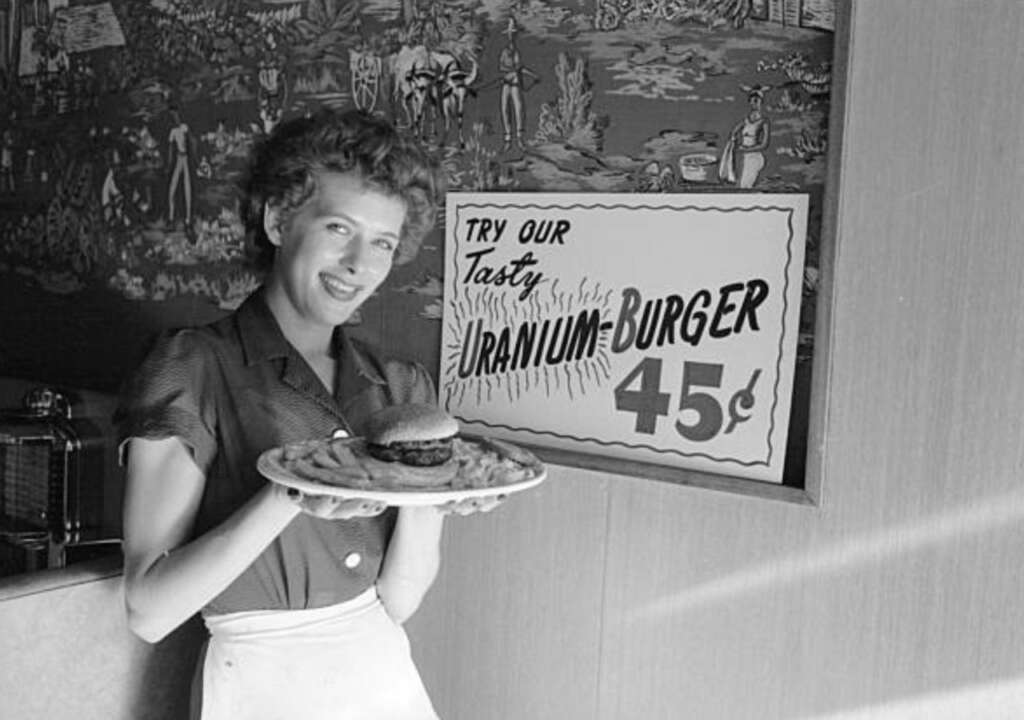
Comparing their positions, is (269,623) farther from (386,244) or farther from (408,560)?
(386,244)

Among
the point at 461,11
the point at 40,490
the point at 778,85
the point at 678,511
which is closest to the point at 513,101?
the point at 461,11

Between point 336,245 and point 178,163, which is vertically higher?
point 178,163

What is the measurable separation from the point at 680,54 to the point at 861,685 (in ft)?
2.91

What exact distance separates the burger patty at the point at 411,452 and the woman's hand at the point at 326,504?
0.09 metres

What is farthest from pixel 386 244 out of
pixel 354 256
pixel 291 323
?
pixel 291 323

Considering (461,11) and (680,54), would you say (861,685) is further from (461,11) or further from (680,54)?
(461,11)

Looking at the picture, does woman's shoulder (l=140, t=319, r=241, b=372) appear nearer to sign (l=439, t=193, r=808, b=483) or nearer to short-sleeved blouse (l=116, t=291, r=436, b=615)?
short-sleeved blouse (l=116, t=291, r=436, b=615)

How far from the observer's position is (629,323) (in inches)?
64.6

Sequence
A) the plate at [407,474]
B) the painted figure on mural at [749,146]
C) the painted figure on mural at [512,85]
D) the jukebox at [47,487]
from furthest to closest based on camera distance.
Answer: the jukebox at [47,487] → the painted figure on mural at [512,85] → the painted figure on mural at [749,146] → the plate at [407,474]

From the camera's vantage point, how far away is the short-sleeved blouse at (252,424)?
135 cm

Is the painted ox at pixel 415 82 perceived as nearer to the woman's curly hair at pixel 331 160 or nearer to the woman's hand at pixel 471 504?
the woman's curly hair at pixel 331 160

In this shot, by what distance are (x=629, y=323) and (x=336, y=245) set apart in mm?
466

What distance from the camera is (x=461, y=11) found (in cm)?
179

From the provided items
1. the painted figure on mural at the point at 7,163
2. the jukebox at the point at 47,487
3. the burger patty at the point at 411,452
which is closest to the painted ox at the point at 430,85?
the burger patty at the point at 411,452
